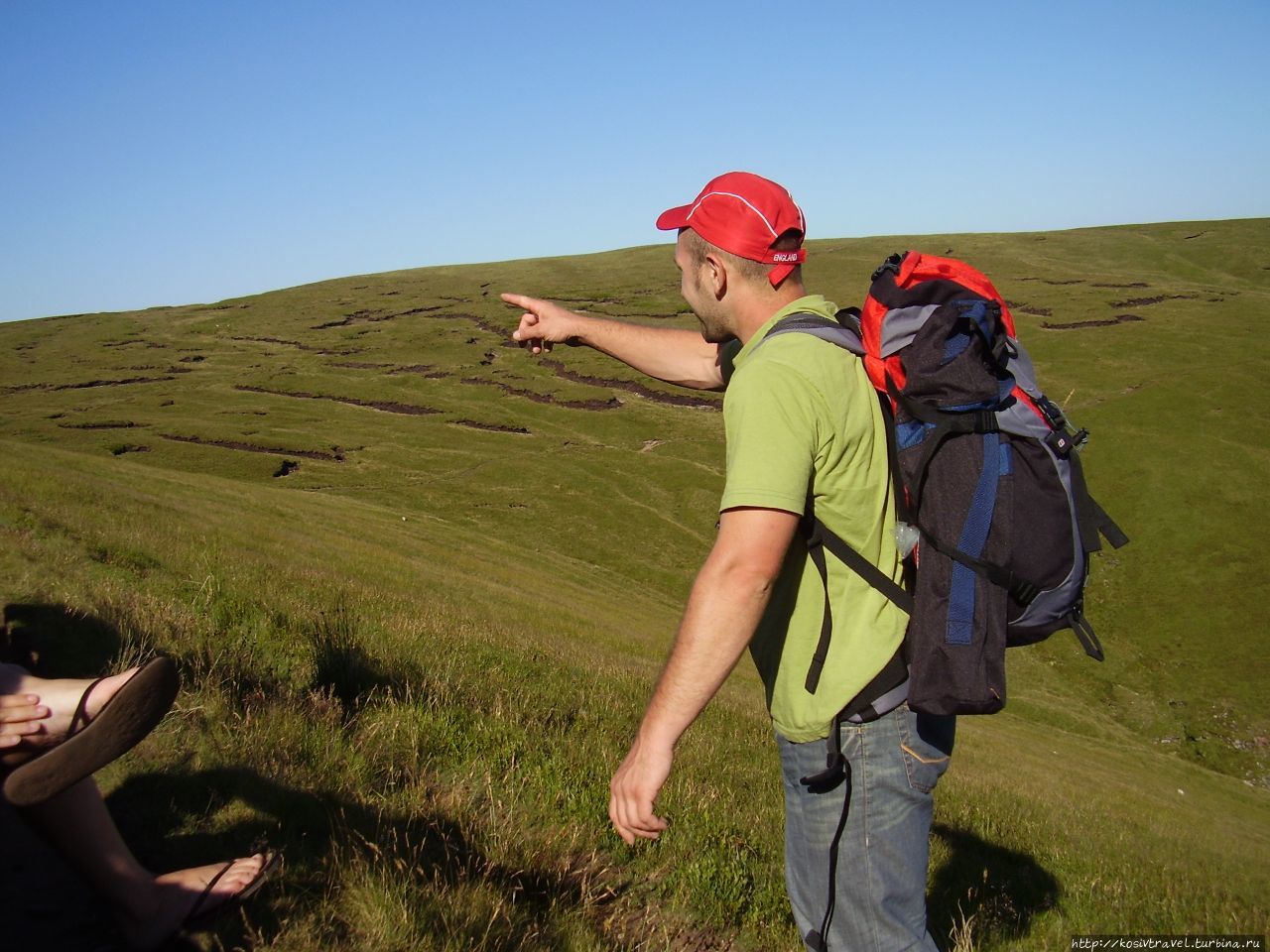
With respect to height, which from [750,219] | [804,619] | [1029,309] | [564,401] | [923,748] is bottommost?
[564,401]

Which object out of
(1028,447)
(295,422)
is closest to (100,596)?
(1028,447)

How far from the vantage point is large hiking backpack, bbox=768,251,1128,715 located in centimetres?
313

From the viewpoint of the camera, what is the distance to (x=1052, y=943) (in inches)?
220

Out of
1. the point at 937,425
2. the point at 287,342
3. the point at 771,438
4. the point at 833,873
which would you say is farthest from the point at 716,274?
the point at 287,342

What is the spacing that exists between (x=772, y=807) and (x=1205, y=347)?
95446 millimetres

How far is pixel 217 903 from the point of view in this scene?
3510 mm

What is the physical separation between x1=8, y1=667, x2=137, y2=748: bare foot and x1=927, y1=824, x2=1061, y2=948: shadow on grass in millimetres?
3925

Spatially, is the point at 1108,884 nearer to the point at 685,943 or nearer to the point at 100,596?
the point at 685,943

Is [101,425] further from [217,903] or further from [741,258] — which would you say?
[741,258]

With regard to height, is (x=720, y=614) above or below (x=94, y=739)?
above

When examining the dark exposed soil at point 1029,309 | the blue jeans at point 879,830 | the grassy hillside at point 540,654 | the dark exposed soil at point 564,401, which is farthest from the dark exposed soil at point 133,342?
A: the blue jeans at point 879,830

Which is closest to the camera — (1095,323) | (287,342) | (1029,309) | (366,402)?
(366,402)

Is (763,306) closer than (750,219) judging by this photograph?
No

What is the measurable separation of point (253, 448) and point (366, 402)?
18844 mm
